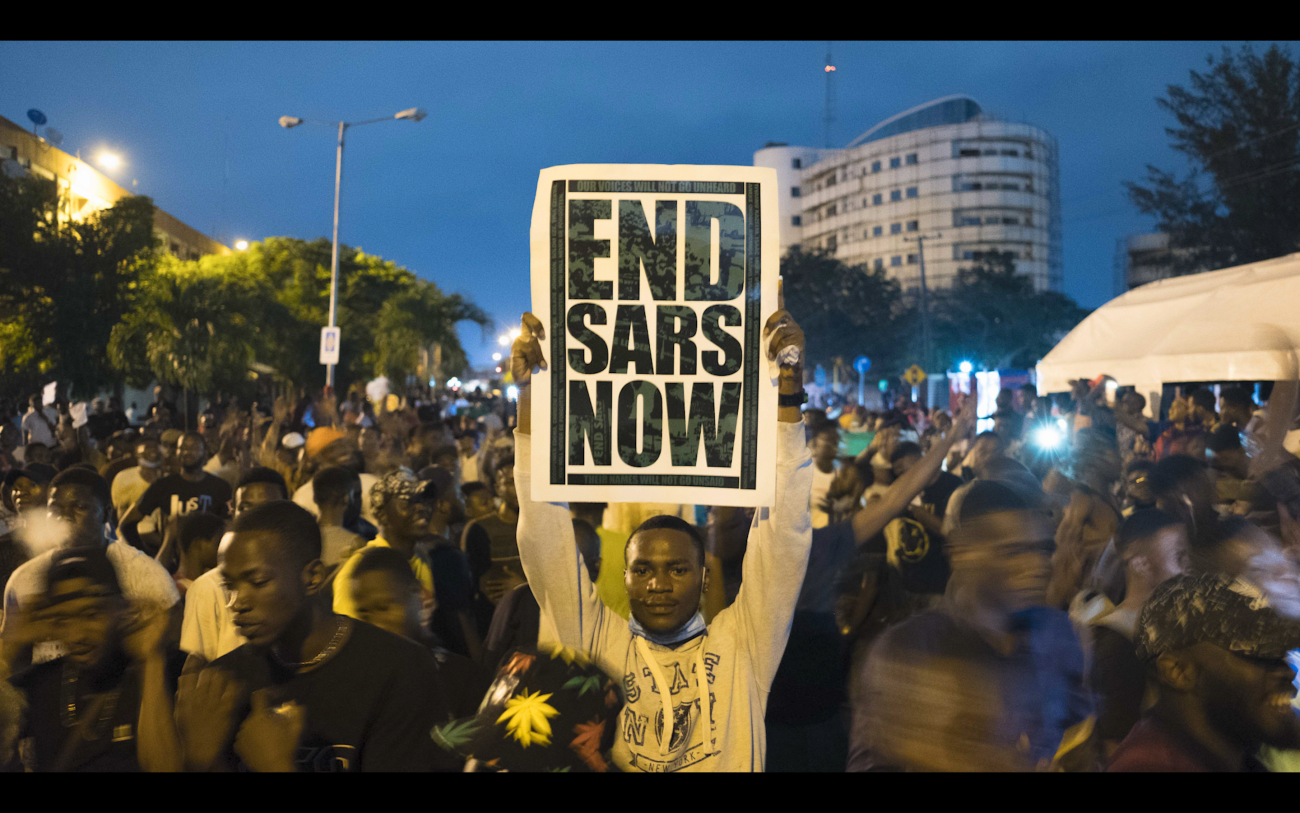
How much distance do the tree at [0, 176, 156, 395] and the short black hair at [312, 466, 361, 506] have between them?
1966 centimetres

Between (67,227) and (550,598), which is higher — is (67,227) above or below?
above

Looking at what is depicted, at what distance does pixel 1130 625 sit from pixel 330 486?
335cm

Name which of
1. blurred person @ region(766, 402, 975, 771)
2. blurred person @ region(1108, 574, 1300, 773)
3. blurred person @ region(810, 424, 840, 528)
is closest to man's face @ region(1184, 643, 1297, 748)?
blurred person @ region(1108, 574, 1300, 773)

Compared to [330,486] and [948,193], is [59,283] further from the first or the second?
[948,193]

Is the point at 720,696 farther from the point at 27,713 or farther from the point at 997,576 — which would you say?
the point at 27,713

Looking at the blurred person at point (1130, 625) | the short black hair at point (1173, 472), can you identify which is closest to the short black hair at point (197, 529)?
the blurred person at point (1130, 625)

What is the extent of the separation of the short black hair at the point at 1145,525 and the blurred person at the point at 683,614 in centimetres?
159

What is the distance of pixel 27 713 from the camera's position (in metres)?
2.64

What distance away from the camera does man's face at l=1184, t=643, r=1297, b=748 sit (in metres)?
2.20

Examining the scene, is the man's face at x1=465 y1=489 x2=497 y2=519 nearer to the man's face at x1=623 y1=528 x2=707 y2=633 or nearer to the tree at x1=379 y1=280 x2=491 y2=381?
the man's face at x1=623 y1=528 x2=707 y2=633

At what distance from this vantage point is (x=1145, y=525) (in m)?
3.33

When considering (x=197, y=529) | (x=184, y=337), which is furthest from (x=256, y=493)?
(x=184, y=337)
